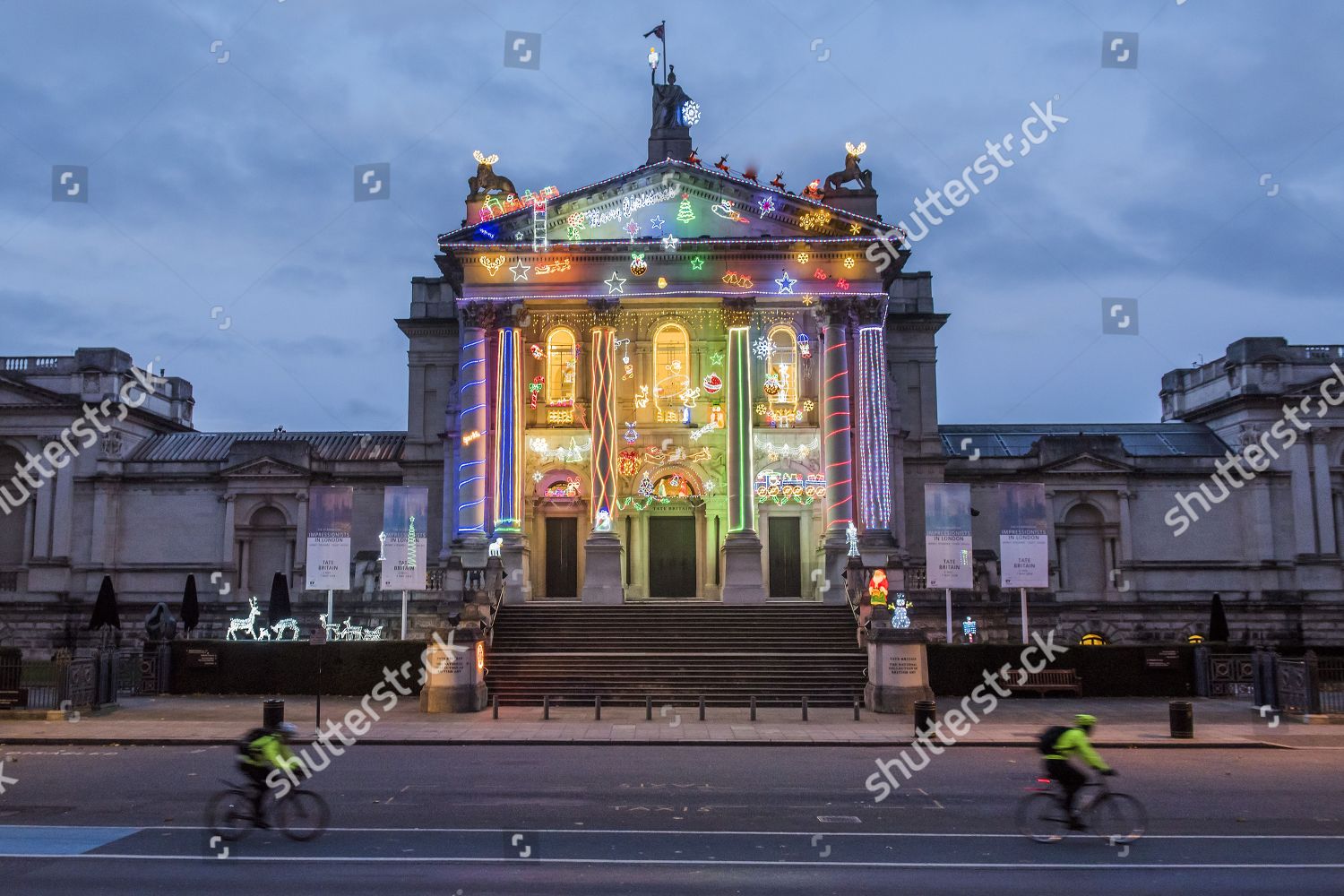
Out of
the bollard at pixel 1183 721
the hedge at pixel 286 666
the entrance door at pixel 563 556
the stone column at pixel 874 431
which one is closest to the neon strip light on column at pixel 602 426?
the entrance door at pixel 563 556

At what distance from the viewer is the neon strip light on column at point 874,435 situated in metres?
43.1

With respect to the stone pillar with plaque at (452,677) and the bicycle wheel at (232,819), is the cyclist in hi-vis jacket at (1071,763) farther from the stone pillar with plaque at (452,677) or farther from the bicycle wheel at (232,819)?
the stone pillar with plaque at (452,677)

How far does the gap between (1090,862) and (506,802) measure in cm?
786

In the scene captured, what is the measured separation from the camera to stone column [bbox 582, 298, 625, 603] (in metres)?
41.4

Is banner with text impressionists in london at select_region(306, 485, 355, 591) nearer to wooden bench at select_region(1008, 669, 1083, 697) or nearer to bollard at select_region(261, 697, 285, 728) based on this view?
bollard at select_region(261, 697, 285, 728)

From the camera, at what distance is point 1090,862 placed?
12719mm

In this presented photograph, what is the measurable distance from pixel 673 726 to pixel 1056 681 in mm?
12591

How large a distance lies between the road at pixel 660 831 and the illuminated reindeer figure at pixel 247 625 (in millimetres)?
19872

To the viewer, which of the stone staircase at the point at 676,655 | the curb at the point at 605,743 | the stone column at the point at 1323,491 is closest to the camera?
the curb at the point at 605,743

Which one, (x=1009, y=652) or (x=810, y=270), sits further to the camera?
(x=810, y=270)

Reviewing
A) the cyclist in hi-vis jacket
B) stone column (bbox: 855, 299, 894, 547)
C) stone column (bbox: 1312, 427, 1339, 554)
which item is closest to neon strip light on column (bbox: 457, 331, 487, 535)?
stone column (bbox: 855, 299, 894, 547)

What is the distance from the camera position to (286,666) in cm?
3353

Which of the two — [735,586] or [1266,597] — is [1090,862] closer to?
[735,586]

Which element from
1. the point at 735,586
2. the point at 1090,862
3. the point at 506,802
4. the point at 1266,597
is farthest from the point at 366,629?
the point at 1266,597
